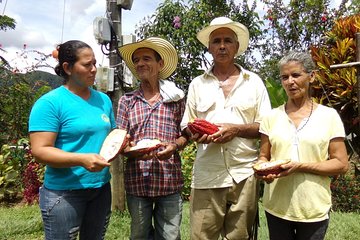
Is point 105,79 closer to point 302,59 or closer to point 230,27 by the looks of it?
point 230,27

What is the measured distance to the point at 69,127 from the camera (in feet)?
7.50

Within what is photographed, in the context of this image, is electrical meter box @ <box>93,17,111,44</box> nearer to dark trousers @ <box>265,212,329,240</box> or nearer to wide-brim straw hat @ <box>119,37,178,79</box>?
wide-brim straw hat @ <box>119,37,178,79</box>

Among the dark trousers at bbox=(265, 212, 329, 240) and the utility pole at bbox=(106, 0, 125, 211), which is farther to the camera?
the utility pole at bbox=(106, 0, 125, 211)

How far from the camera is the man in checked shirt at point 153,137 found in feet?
9.05

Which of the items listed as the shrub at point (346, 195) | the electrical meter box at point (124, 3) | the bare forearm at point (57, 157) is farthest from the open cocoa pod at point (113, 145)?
the shrub at point (346, 195)

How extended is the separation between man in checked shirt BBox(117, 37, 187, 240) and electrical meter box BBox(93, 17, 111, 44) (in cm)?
193

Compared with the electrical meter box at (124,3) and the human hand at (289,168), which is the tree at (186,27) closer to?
the electrical meter box at (124,3)

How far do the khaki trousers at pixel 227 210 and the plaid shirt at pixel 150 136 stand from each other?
226 mm

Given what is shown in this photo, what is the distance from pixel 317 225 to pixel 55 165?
1.54 metres

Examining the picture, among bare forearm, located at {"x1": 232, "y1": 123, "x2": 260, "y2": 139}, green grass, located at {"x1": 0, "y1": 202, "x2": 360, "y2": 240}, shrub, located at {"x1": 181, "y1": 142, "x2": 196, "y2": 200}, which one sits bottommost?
green grass, located at {"x1": 0, "y1": 202, "x2": 360, "y2": 240}

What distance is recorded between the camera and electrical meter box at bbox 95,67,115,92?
4.69m

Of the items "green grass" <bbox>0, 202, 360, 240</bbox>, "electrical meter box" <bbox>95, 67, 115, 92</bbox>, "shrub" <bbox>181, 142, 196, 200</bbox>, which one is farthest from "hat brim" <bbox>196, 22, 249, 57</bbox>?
"shrub" <bbox>181, 142, 196, 200</bbox>

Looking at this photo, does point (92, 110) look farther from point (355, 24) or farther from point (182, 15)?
point (182, 15)

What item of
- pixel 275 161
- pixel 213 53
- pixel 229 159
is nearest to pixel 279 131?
pixel 275 161
